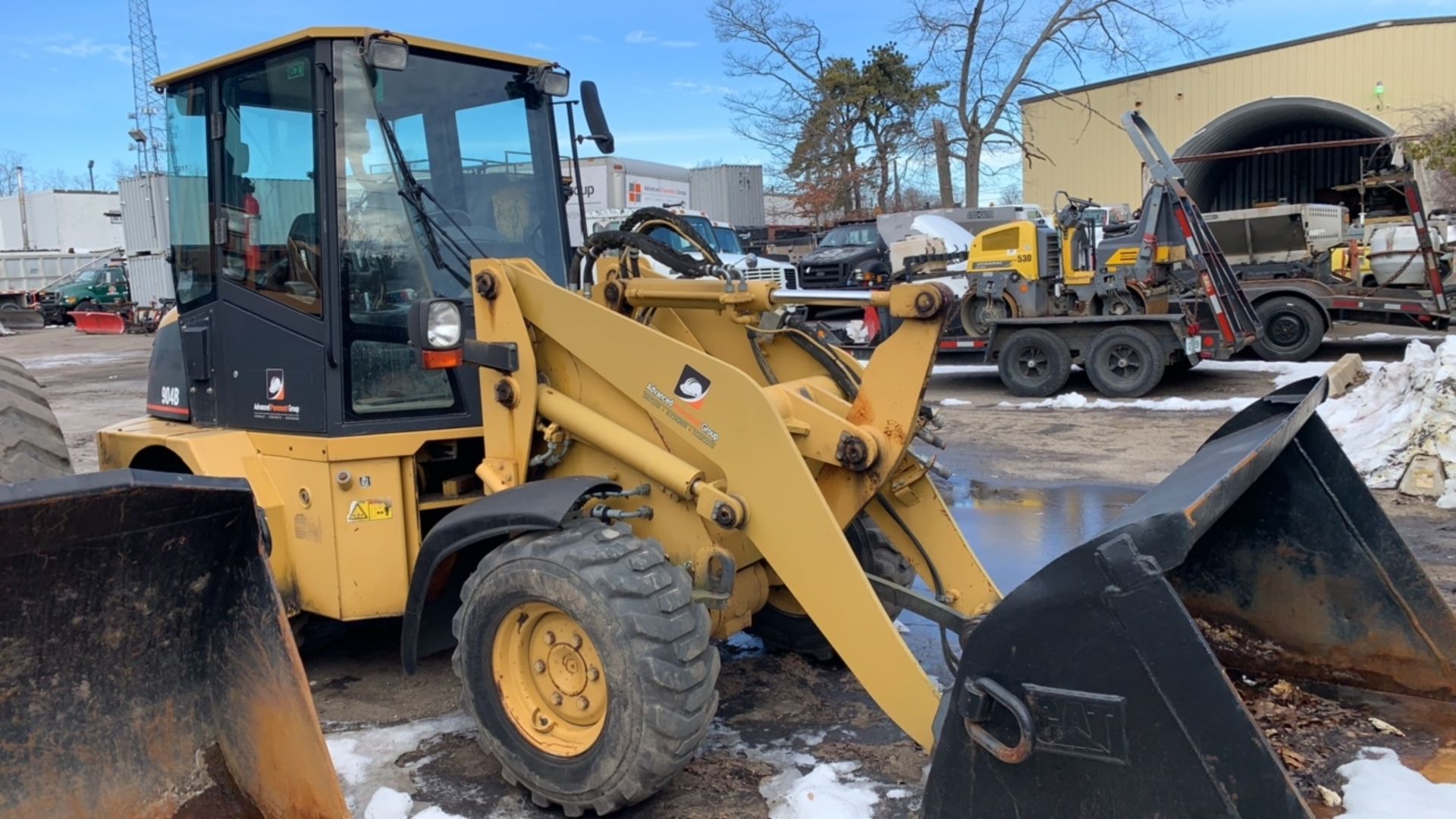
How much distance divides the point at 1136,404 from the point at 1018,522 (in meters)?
5.92

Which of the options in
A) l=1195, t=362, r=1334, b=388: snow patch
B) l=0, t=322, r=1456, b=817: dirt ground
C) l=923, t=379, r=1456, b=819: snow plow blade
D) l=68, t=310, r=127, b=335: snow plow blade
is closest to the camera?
l=923, t=379, r=1456, b=819: snow plow blade

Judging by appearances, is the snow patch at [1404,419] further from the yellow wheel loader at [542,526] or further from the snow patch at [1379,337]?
the snow patch at [1379,337]

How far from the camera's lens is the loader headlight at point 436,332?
3.88m

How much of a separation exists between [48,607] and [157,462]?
1.91m

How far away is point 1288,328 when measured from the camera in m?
15.1

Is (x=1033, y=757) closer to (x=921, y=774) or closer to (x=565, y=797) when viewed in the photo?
(x=921, y=774)

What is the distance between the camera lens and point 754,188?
33594 millimetres

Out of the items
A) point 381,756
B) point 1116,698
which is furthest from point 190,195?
point 1116,698

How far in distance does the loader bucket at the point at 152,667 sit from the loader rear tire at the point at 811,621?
1886 millimetres

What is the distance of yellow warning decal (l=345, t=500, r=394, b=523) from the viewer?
4223 mm

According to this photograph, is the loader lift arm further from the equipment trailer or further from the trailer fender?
the equipment trailer

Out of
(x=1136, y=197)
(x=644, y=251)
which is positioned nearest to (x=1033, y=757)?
(x=644, y=251)

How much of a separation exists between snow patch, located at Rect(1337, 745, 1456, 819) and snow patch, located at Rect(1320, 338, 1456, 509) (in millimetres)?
4602

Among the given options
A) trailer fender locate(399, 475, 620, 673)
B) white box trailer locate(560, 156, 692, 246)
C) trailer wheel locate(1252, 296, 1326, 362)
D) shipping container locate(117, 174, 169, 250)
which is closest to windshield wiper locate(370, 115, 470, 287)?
trailer fender locate(399, 475, 620, 673)
